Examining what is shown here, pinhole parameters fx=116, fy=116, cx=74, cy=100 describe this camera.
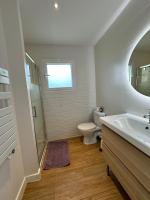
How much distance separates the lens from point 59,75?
2.84 metres

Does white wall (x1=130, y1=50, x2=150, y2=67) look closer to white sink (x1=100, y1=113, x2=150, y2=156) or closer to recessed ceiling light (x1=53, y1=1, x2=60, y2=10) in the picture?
white sink (x1=100, y1=113, x2=150, y2=156)

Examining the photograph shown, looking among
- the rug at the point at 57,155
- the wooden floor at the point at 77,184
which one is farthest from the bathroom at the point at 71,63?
the rug at the point at 57,155

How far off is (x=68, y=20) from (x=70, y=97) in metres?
1.59

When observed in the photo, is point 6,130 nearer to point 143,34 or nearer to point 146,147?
point 146,147

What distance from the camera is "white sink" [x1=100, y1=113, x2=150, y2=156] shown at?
0.88 meters

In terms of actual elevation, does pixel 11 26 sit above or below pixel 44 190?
above

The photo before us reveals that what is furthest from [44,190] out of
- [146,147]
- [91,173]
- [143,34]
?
[143,34]

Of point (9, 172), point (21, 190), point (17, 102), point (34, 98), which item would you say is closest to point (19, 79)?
point (17, 102)

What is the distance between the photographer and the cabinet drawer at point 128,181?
3.01ft

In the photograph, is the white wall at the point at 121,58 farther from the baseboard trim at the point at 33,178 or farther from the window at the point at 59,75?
the baseboard trim at the point at 33,178

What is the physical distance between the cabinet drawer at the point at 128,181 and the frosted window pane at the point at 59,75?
6.21ft

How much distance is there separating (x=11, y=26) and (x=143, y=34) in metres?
1.60

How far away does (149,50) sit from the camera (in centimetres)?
139

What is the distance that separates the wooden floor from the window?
65.1 inches
